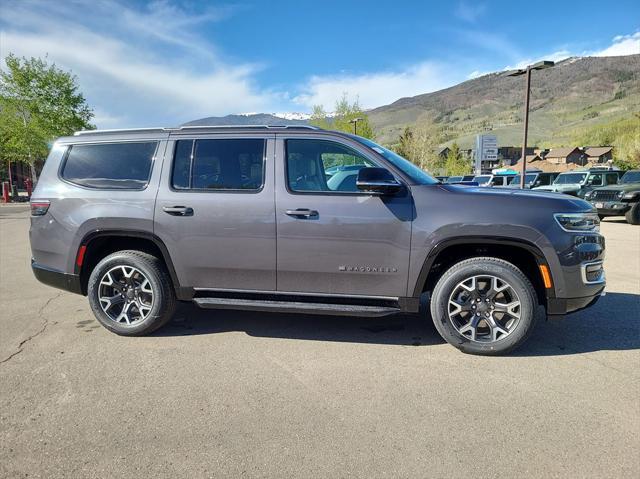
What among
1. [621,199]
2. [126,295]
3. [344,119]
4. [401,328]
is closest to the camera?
[126,295]

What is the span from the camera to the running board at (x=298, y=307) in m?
3.63

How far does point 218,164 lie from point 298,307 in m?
1.51

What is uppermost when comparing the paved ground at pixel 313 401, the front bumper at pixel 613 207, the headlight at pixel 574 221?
the headlight at pixel 574 221

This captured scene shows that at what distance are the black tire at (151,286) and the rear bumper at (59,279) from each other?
0.17 m

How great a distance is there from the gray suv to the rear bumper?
0.05ft

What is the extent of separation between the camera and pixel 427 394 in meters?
3.02

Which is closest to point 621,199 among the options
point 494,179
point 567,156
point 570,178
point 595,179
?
point 595,179

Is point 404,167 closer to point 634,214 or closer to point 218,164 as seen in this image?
point 218,164

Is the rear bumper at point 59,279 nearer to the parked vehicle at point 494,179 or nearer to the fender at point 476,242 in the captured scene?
the fender at point 476,242

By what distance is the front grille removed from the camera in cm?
1395

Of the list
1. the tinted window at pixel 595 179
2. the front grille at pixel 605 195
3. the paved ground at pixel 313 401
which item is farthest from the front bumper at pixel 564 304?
the tinted window at pixel 595 179

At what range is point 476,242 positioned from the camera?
11.6ft

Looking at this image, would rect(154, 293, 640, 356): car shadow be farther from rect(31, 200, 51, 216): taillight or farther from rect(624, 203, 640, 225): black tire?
rect(624, 203, 640, 225): black tire

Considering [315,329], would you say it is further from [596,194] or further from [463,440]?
[596,194]
